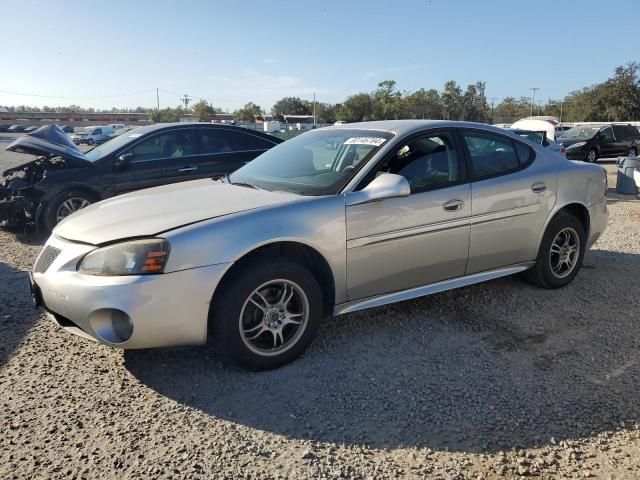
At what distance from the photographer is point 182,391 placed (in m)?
3.13

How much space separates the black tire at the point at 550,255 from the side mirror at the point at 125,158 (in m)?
5.36

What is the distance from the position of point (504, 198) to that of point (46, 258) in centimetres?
340

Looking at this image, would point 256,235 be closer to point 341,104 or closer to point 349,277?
point 349,277

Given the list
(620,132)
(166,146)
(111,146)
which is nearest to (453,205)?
(166,146)

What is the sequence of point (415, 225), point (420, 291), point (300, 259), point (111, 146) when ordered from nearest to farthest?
point (300, 259) < point (415, 225) < point (420, 291) < point (111, 146)

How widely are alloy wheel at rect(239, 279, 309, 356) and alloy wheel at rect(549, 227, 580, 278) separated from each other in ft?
8.53

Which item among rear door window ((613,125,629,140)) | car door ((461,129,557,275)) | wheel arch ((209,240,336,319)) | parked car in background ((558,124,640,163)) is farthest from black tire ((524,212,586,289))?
rear door window ((613,125,629,140))

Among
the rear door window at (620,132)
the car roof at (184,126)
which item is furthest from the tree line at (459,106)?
the car roof at (184,126)

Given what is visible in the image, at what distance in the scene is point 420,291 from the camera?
3.91 metres

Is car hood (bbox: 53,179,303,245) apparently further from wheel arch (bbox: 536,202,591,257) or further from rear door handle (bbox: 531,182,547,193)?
wheel arch (bbox: 536,202,591,257)

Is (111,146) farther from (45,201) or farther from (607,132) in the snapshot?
(607,132)

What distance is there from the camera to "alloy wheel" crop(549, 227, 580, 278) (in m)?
4.77

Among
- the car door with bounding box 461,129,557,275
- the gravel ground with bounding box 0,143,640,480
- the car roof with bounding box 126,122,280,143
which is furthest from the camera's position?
the car roof with bounding box 126,122,280,143

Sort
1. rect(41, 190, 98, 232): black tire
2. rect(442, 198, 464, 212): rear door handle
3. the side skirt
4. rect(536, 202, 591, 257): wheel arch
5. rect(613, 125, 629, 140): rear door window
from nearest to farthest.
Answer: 1. the side skirt
2. rect(442, 198, 464, 212): rear door handle
3. rect(536, 202, 591, 257): wheel arch
4. rect(41, 190, 98, 232): black tire
5. rect(613, 125, 629, 140): rear door window
